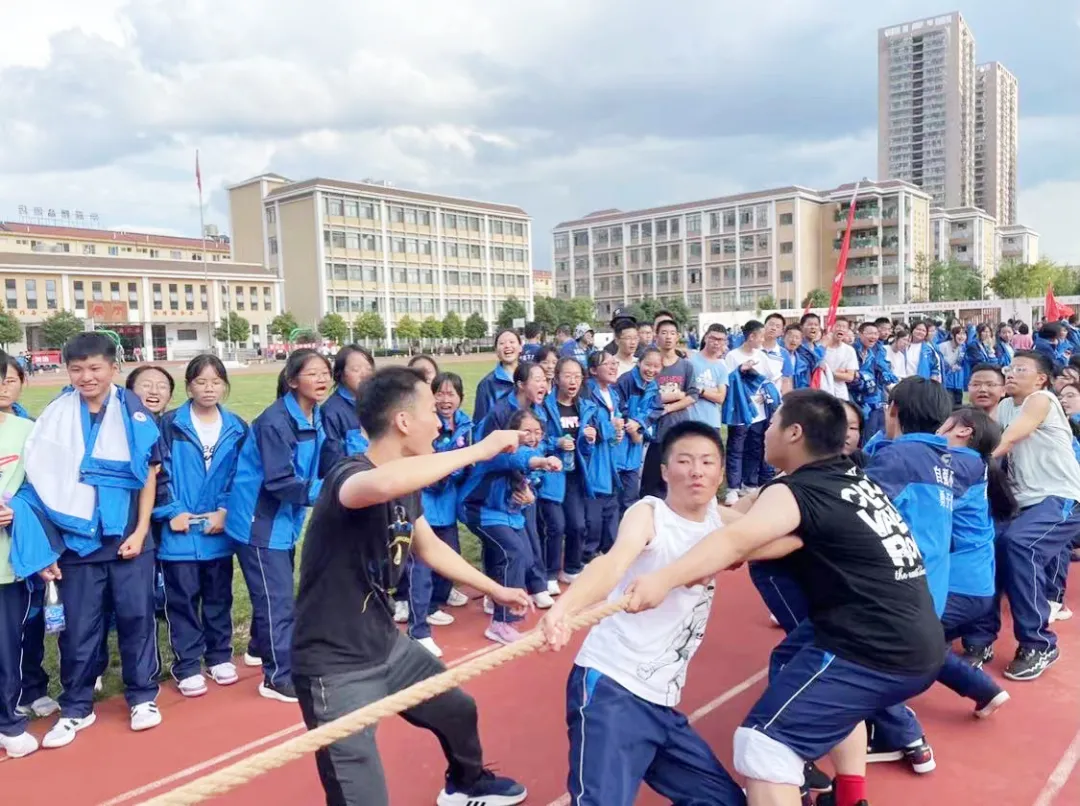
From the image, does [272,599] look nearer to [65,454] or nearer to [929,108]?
[65,454]

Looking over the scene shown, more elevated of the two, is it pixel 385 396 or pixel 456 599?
pixel 385 396

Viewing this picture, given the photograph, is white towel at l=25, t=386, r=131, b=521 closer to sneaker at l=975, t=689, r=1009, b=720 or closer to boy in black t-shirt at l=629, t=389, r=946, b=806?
boy in black t-shirt at l=629, t=389, r=946, b=806

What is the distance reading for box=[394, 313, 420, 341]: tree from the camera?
64.3 meters

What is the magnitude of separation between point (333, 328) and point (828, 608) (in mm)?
60562

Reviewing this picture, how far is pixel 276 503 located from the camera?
4316mm

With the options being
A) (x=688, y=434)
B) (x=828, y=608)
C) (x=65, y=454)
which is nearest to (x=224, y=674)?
(x=65, y=454)

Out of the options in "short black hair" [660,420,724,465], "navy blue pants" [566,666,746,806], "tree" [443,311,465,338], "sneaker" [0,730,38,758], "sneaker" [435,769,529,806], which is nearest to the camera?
"navy blue pants" [566,666,746,806]

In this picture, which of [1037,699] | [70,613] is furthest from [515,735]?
[1037,699]

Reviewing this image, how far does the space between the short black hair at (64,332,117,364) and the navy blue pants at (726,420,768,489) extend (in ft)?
19.9

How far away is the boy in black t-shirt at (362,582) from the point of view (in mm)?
2502

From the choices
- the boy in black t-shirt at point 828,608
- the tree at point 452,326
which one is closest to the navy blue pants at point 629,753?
the boy in black t-shirt at point 828,608

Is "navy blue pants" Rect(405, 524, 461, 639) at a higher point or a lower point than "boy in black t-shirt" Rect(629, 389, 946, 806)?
lower

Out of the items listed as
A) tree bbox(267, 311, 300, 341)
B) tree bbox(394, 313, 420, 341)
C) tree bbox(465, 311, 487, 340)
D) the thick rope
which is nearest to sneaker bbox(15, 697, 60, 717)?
the thick rope

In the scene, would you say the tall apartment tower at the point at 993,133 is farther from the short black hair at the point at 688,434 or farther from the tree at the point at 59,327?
the short black hair at the point at 688,434
